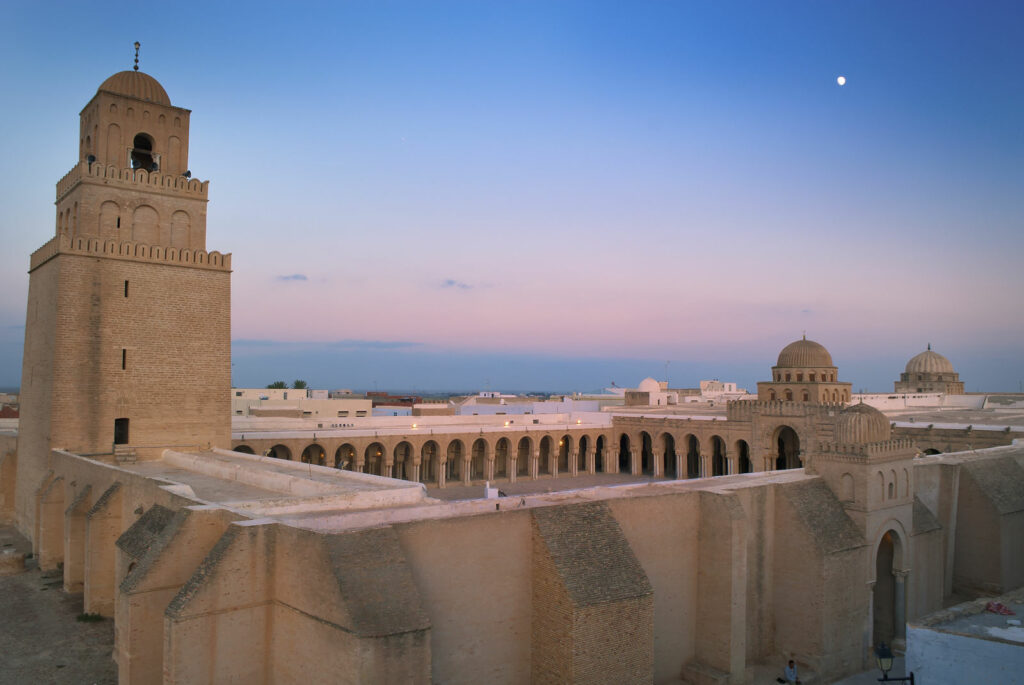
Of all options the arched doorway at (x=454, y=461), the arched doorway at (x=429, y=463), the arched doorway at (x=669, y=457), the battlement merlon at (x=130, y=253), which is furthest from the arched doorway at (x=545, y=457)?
the battlement merlon at (x=130, y=253)

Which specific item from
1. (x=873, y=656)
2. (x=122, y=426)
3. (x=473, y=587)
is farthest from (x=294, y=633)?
(x=873, y=656)

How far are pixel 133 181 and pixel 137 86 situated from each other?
2.94 m

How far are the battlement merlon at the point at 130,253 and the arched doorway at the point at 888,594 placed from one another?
1867 centimetres

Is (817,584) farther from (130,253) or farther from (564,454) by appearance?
(564,454)

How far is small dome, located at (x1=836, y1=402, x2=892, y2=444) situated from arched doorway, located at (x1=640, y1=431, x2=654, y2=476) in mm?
21392

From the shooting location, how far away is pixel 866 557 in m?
15.8

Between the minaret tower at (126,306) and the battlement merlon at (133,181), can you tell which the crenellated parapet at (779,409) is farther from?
the battlement merlon at (133,181)

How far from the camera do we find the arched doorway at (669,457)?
38719 mm

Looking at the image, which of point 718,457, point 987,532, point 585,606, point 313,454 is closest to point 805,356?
point 718,457

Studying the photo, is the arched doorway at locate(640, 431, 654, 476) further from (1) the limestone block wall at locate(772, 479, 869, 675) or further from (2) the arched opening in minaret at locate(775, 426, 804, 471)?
(1) the limestone block wall at locate(772, 479, 869, 675)

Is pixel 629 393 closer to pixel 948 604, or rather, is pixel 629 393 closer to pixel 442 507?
pixel 948 604

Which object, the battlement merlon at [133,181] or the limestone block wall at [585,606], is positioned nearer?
the limestone block wall at [585,606]

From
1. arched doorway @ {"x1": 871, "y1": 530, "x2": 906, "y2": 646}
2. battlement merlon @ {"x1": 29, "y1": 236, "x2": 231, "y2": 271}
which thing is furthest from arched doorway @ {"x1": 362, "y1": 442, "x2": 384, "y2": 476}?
arched doorway @ {"x1": 871, "y1": 530, "x2": 906, "y2": 646}

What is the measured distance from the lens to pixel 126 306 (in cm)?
1917
